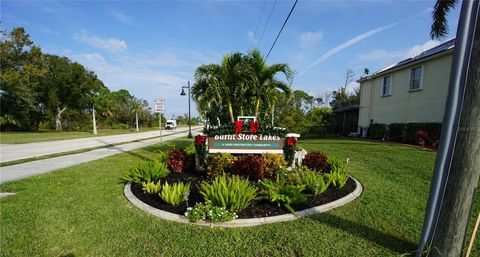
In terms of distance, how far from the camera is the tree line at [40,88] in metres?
26.1

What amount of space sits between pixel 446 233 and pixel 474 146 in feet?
3.13

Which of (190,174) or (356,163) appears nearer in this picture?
(190,174)

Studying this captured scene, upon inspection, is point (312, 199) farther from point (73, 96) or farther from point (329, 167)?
point (73, 96)

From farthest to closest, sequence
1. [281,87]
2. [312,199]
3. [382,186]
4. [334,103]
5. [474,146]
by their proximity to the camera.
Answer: [334,103] < [281,87] < [382,186] < [312,199] < [474,146]

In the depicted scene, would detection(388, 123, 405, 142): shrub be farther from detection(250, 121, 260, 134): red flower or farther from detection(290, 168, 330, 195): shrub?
detection(290, 168, 330, 195): shrub

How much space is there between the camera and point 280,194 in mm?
4312

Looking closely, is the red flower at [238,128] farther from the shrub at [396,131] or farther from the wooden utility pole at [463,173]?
the shrub at [396,131]

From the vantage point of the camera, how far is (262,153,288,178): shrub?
6047 mm

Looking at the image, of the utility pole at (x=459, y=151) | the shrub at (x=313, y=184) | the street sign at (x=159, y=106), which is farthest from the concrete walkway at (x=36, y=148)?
the utility pole at (x=459, y=151)

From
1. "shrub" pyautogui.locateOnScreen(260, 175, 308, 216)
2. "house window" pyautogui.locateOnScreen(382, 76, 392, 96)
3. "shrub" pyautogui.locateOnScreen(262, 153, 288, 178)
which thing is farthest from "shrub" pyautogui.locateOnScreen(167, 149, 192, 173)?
"house window" pyautogui.locateOnScreen(382, 76, 392, 96)

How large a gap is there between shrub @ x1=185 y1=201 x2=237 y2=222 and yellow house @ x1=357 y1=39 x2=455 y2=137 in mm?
14424

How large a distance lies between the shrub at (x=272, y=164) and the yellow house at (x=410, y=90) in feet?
39.3

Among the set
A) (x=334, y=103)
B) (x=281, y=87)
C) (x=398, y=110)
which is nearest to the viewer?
(x=281, y=87)

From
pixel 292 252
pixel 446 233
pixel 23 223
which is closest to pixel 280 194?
pixel 292 252
